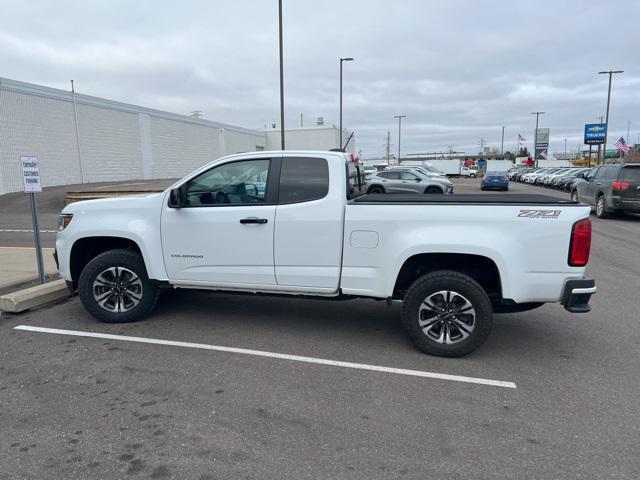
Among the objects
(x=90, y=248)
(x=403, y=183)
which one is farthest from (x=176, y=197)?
(x=403, y=183)

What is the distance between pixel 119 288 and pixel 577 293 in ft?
15.2

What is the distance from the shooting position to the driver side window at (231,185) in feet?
16.3

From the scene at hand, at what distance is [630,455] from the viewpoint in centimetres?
299

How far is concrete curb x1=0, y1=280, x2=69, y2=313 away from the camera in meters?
5.77

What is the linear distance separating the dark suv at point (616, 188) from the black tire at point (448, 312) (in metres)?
13.0

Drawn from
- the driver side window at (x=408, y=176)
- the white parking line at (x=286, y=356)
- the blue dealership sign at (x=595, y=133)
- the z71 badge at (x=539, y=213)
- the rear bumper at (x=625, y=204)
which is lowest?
the white parking line at (x=286, y=356)

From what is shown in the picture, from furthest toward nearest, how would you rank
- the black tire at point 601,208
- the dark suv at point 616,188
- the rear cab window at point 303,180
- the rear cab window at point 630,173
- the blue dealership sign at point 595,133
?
the blue dealership sign at point 595,133, the black tire at point 601,208, the dark suv at point 616,188, the rear cab window at point 630,173, the rear cab window at point 303,180

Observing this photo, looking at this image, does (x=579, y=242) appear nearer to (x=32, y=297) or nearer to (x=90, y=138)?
(x=32, y=297)

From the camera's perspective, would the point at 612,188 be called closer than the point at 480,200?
No

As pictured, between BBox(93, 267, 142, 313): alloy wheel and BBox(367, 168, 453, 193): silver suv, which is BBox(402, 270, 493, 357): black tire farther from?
BBox(367, 168, 453, 193): silver suv

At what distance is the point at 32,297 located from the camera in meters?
5.94

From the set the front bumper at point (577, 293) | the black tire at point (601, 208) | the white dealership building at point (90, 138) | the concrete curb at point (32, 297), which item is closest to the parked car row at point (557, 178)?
the black tire at point (601, 208)

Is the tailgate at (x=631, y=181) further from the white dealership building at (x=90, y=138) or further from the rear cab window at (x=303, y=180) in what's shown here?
Result: the white dealership building at (x=90, y=138)

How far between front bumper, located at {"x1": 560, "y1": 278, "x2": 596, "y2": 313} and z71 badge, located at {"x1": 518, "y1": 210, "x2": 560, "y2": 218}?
0.60 metres
